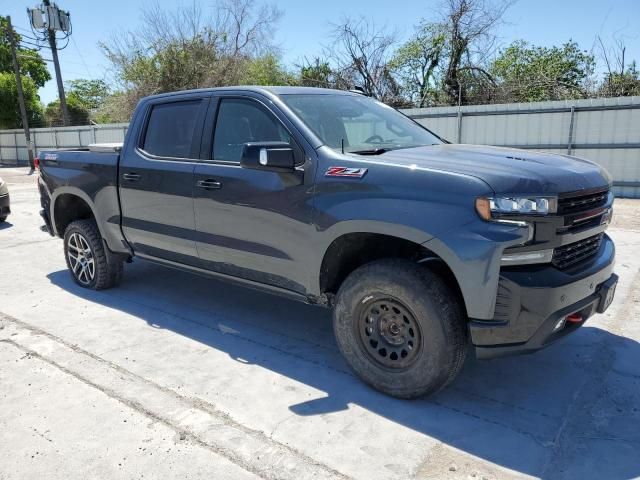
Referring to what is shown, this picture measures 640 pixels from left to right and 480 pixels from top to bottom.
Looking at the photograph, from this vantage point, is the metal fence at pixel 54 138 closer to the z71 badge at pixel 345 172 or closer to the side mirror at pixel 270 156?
the side mirror at pixel 270 156

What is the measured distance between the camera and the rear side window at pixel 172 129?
4398 mm

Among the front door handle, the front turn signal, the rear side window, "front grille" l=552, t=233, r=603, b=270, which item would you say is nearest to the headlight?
the front turn signal

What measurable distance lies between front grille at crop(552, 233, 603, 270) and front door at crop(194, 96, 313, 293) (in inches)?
59.0

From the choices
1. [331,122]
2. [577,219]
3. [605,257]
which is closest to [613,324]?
[605,257]

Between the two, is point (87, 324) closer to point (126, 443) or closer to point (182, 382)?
point (182, 382)

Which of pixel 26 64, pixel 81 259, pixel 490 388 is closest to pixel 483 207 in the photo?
pixel 490 388

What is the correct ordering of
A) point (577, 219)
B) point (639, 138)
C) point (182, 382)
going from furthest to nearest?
point (639, 138) < point (182, 382) < point (577, 219)

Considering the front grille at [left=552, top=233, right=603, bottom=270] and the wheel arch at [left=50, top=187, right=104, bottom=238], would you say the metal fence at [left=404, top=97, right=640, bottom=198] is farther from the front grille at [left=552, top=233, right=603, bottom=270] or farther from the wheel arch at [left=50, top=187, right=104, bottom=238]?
→ the wheel arch at [left=50, top=187, right=104, bottom=238]

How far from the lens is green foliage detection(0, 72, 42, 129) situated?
3272 cm

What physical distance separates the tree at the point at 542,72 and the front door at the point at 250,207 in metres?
14.8

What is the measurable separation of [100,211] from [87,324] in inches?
45.9

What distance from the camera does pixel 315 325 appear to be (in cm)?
462

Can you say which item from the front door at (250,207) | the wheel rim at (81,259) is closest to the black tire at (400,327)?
the front door at (250,207)

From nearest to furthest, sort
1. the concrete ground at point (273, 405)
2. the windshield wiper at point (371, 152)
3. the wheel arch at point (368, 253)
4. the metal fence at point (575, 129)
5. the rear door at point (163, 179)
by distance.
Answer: the concrete ground at point (273, 405) → the wheel arch at point (368, 253) → the windshield wiper at point (371, 152) → the rear door at point (163, 179) → the metal fence at point (575, 129)
